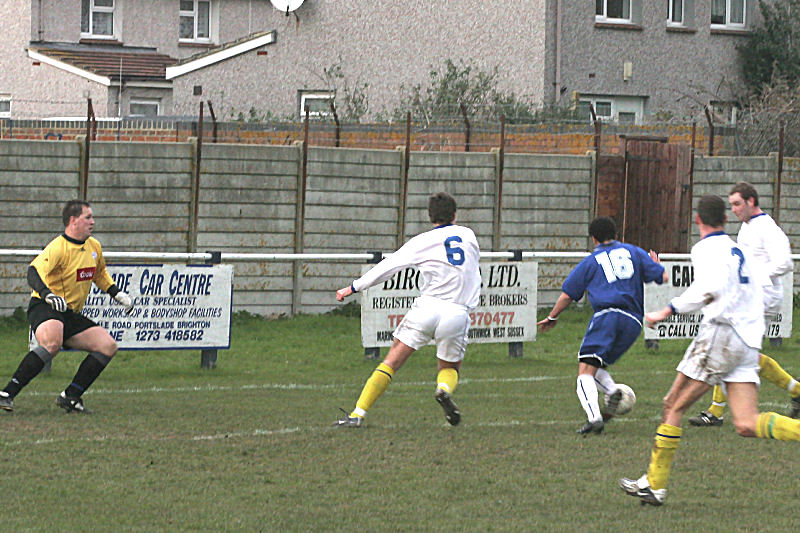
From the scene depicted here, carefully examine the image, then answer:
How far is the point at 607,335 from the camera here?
34.3 ft

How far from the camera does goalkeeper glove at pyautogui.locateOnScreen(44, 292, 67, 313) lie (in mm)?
10656

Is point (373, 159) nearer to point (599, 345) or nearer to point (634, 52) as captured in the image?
point (599, 345)

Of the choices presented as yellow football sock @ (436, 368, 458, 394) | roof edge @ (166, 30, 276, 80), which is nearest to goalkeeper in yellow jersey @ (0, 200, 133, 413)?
yellow football sock @ (436, 368, 458, 394)

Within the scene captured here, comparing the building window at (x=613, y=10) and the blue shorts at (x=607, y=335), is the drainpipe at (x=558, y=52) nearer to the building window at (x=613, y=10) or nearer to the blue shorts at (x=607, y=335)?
the building window at (x=613, y=10)

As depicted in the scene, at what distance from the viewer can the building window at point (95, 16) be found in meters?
Answer: 34.7

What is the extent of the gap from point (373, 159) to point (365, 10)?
39.9ft

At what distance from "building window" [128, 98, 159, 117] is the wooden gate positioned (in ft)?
47.4

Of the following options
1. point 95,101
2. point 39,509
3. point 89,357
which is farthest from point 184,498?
point 95,101

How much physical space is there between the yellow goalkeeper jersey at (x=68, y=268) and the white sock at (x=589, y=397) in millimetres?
4131

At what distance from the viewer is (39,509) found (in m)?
7.38

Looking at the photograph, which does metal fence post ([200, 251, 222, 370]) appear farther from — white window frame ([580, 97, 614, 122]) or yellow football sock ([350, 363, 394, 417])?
white window frame ([580, 97, 614, 122])

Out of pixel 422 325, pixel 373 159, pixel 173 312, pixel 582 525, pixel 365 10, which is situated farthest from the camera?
pixel 365 10

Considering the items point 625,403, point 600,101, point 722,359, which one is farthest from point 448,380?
point 600,101

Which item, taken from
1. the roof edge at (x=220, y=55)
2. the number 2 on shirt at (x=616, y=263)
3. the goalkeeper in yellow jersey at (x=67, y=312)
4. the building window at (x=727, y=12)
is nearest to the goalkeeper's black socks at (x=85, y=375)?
the goalkeeper in yellow jersey at (x=67, y=312)
